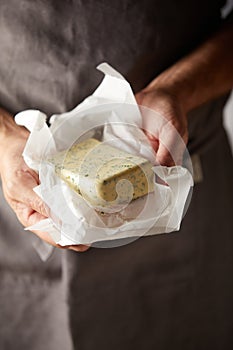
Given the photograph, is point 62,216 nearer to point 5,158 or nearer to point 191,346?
point 5,158

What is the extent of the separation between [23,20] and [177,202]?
0.31 metres

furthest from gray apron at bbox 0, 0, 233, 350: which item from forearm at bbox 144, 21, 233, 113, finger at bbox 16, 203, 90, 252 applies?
finger at bbox 16, 203, 90, 252

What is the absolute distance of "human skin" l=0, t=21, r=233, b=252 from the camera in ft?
2.34

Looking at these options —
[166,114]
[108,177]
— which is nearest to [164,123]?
[166,114]

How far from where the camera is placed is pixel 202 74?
0.88m

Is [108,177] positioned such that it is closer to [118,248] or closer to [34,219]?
[34,219]

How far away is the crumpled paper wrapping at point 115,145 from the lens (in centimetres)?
67

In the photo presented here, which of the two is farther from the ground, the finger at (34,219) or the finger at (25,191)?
the finger at (25,191)

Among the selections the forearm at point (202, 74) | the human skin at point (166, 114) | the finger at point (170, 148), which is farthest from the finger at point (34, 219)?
the forearm at point (202, 74)

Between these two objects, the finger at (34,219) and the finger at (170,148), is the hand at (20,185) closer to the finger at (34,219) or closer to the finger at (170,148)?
the finger at (34,219)

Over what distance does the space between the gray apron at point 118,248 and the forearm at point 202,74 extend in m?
0.02

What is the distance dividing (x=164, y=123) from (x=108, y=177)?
0.12 m

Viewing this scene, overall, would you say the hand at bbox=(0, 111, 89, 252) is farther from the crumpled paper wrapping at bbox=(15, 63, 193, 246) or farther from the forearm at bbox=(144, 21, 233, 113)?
→ the forearm at bbox=(144, 21, 233, 113)

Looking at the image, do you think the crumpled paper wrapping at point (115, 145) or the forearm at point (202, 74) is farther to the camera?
the forearm at point (202, 74)
